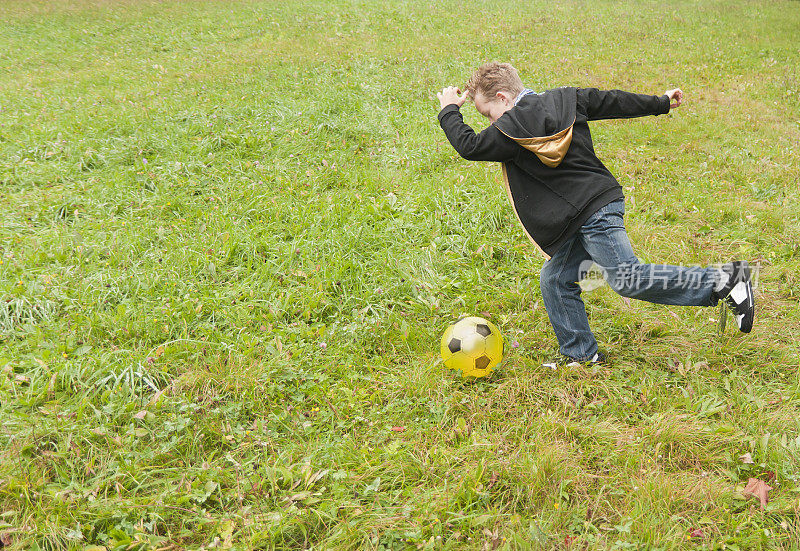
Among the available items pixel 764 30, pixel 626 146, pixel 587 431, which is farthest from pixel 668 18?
pixel 587 431

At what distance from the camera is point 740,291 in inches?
130

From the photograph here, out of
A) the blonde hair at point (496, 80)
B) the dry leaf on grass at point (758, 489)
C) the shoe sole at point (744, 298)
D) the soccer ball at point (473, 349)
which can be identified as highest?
the blonde hair at point (496, 80)

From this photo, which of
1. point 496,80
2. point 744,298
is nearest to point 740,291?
point 744,298

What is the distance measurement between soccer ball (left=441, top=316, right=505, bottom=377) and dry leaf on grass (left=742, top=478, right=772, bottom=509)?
64.3 inches

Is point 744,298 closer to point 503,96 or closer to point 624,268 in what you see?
point 624,268

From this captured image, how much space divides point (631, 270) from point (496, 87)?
5.03 feet

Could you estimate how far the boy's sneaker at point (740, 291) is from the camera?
10.7ft

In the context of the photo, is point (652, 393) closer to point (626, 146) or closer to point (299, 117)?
point (626, 146)

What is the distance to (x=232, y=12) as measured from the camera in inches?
658

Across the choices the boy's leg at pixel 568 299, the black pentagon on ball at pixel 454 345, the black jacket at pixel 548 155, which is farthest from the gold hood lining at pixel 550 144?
the black pentagon on ball at pixel 454 345

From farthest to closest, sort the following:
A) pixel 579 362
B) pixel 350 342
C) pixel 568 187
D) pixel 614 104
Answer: pixel 350 342 → pixel 579 362 → pixel 614 104 → pixel 568 187

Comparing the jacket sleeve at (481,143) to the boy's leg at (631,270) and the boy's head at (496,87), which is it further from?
the boy's leg at (631,270)

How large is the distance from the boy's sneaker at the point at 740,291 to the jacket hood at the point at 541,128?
1302 mm

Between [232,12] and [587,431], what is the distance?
58.1 ft
